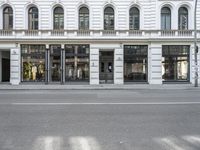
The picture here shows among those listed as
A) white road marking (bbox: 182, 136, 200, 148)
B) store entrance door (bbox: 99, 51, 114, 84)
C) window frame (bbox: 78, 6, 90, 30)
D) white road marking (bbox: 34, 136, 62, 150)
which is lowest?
white road marking (bbox: 34, 136, 62, 150)

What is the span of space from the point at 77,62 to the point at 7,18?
8412mm

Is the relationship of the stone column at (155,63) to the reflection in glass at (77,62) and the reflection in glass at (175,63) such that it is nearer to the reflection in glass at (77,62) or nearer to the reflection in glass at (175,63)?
the reflection in glass at (175,63)

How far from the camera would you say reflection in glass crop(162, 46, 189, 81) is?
32.7 meters

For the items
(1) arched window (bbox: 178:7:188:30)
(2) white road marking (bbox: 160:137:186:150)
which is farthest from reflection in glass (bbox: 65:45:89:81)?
(2) white road marking (bbox: 160:137:186:150)

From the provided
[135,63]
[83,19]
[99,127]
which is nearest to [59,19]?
[83,19]

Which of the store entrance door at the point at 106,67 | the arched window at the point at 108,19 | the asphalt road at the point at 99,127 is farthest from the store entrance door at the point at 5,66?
the asphalt road at the point at 99,127

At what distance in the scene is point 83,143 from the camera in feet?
24.2

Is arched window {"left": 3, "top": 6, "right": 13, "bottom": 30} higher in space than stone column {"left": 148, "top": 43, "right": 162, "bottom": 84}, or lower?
higher

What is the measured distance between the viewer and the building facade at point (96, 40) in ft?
105

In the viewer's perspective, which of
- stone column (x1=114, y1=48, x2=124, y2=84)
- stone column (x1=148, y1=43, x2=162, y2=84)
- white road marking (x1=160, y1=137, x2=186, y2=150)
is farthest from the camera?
stone column (x1=114, y1=48, x2=124, y2=84)

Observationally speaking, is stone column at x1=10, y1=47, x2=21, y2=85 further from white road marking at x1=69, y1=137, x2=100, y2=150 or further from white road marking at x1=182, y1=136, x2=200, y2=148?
white road marking at x1=182, y1=136, x2=200, y2=148

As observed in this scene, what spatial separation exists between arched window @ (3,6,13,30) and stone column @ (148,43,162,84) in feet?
47.1

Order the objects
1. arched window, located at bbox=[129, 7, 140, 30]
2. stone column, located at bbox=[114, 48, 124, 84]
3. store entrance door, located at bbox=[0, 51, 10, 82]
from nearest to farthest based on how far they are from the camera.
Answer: stone column, located at bbox=[114, 48, 124, 84], arched window, located at bbox=[129, 7, 140, 30], store entrance door, located at bbox=[0, 51, 10, 82]

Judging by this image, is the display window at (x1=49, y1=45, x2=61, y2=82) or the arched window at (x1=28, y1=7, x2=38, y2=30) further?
the display window at (x1=49, y1=45, x2=61, y2=82)
